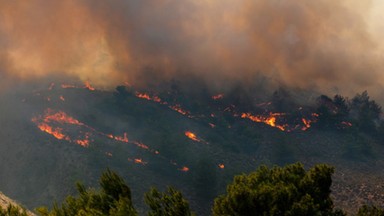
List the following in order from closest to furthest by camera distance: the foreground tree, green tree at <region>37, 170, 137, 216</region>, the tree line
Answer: green tree at <region>37, 170, 137, 216</region>, the tree line, the foreground tree

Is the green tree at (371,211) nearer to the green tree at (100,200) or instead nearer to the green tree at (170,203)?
the green tree at (170,203)

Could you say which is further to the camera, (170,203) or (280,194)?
(280,194)

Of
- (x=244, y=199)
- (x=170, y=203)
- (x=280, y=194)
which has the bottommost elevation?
(x=170, y=203)

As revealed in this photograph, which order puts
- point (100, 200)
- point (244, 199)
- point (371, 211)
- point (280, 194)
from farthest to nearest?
point (280, 194) → point (244, 199) → point (371, 211) → point (100, 200)

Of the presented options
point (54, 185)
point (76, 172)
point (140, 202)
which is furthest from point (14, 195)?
point (140, 202)

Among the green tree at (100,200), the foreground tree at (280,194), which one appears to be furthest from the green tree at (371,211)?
the green tree at (100,200)

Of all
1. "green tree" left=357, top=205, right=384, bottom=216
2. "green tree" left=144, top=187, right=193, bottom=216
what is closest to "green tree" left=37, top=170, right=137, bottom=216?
"green tree" left=144, top=187, right=193, bottom=216

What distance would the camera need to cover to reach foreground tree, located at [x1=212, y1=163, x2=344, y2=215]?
34469mm

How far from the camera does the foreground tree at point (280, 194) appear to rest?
34469 millimetres

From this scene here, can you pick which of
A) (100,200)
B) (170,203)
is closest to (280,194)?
(170,203)

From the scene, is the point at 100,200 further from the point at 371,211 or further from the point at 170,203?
the point at 371,211

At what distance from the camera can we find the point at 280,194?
1371 inches

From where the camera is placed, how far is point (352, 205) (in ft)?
630

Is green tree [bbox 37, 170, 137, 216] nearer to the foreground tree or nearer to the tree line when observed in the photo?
the tree line
